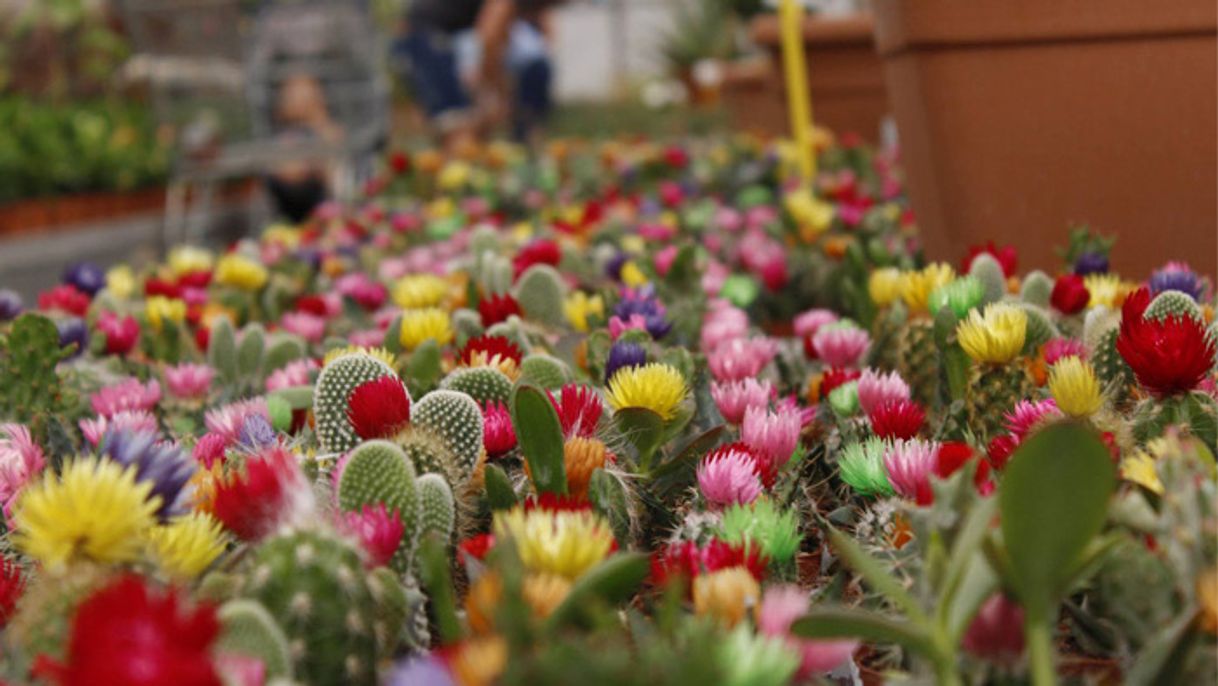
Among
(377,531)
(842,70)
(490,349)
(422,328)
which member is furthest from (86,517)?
(842,70)

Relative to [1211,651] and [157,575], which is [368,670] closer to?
[157,575]

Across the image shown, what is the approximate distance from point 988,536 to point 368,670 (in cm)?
45

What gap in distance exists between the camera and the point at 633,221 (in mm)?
4070

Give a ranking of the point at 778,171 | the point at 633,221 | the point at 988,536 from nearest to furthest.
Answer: the point at 988,536 < the point at 633,221 < the point at 778,171

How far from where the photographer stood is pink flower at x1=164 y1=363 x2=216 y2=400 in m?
1.95

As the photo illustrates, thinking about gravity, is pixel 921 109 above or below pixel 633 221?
above

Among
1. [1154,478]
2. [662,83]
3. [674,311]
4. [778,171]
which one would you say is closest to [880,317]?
[674,311]

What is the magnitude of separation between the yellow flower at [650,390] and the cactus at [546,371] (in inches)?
8.2

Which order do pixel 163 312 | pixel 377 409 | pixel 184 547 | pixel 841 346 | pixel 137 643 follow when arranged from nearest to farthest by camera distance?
pixel 137 643
pixel 184 547
pixel 377 409
pixel 841 346
pixel 163 312

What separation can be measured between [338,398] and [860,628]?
67 centimetres

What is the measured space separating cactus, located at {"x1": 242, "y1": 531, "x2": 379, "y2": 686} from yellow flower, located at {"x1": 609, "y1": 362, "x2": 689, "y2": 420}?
51 cm

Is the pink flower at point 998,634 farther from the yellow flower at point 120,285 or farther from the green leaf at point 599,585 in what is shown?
the yellow flower at point 120,285

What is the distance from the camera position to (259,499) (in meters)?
1.04

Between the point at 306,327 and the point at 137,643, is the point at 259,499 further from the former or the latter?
the point at 306,327
